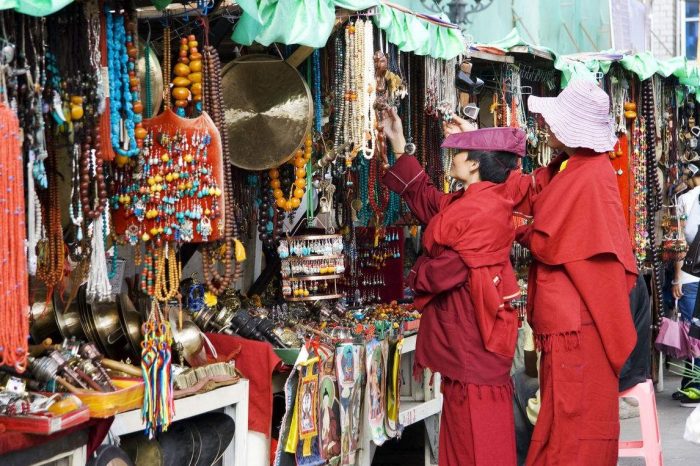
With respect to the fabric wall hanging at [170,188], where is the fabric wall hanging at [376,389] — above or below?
below

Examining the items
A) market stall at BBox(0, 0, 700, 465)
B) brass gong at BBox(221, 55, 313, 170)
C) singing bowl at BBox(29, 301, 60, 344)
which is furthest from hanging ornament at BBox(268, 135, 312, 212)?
singing bowl at BBox(29, 301, 60, 344)

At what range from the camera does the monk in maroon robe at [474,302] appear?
13.6 feet

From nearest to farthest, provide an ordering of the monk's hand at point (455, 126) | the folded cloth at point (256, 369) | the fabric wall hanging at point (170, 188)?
the fabric wall hanging at point (170, 188)
the folded cloth at point (256, 369)
the monk's hand at point (455, 126)

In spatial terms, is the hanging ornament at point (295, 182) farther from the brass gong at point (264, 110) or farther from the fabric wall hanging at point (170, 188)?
the fabric wall hanging at point (170, 188)

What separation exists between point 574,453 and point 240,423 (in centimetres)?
134

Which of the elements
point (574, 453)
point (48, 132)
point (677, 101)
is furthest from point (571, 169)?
point (677, 101)

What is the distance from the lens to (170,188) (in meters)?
3.43

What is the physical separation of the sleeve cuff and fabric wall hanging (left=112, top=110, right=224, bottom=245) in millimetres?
1435

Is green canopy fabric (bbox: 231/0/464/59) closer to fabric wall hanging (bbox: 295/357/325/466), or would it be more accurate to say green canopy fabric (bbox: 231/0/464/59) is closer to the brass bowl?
the brass bowl

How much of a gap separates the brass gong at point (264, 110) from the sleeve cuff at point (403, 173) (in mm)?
603

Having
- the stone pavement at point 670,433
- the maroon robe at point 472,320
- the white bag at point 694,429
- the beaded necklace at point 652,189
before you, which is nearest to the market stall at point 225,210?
the maroon robe at point 472,320

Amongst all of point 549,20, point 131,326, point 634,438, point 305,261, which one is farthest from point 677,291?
point 131,326

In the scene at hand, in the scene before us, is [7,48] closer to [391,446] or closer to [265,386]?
[265,386]

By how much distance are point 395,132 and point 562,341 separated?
4.52ft
